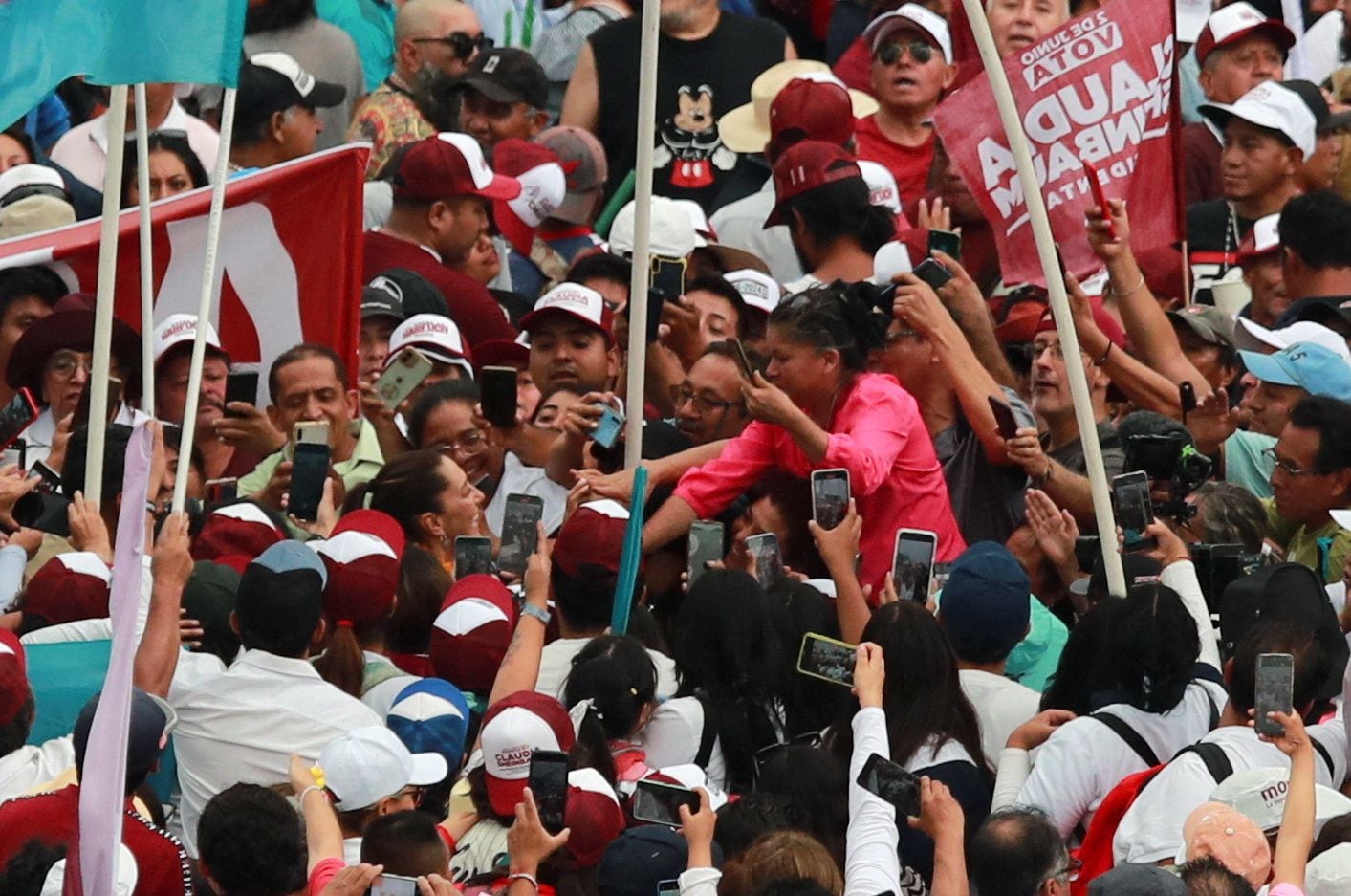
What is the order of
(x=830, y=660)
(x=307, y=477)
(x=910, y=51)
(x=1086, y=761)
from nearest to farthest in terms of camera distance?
1. (x=1086, y=761)
2. (x=830, y=660)
3. (x=307, y=477)
4. (x=910, y=51)

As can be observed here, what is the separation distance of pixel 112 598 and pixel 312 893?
80 cm

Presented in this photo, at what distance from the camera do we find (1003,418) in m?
8.39

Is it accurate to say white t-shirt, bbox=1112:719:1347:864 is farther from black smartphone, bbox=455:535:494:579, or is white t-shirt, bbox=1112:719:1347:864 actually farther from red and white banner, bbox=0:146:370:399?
red and white banner, bbox=0:146:370:399

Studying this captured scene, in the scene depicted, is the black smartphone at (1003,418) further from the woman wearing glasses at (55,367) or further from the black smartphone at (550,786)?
the woman wearing glasses at (55,367)

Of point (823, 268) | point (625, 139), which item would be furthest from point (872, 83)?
point (823, 268)

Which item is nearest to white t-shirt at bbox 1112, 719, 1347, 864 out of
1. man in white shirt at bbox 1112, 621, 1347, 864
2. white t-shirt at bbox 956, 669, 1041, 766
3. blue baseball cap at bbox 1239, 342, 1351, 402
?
man in white shirt at bbox 1112, 621, 1347, 864

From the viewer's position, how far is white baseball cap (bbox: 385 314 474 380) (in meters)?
9.92

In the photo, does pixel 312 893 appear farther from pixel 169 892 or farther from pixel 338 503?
pixel 338 503

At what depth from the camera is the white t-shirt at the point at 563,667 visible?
7.40 meters

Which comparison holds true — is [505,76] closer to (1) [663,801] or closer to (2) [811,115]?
(2) [811,115]

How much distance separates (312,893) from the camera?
6.29 metres

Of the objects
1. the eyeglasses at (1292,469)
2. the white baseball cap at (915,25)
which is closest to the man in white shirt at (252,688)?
the eyeglasses at (1292,469)

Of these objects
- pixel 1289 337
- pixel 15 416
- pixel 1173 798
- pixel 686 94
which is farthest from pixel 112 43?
pixel 686 94

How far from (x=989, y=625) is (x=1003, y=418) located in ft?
4.10
